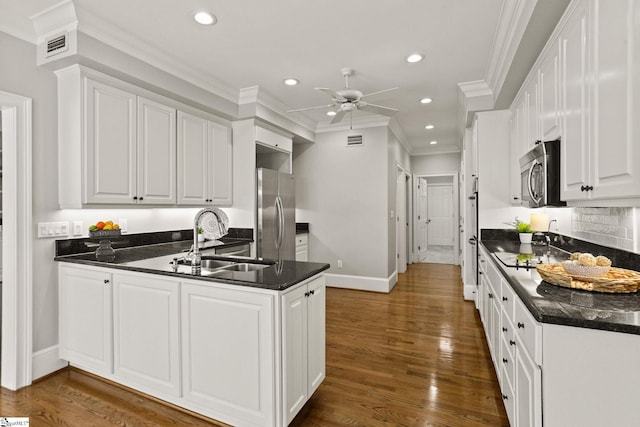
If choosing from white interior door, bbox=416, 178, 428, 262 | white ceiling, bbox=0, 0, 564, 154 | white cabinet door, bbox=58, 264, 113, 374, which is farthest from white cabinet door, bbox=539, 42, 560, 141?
white interior door, bbox=416, 178, 428, 262

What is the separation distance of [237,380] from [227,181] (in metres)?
2.84

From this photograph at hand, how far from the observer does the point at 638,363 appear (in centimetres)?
107

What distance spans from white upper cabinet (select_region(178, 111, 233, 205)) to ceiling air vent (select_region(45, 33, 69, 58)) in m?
1.14

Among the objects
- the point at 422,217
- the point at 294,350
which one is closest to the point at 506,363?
the point at 294,350

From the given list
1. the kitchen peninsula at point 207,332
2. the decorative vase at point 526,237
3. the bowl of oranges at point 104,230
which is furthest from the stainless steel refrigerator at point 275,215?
the decorative vase at point 526,237

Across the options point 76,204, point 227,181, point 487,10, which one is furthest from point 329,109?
point 76,204

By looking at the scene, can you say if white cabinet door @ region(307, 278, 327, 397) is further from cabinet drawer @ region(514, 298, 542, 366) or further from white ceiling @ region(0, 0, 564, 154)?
white ceiling @ region(0, 0, 564, 154)

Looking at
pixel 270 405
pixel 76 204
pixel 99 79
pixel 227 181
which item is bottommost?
pixel 270 405

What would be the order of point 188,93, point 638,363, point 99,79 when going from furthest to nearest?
point 188,93, point 99,79, point 638,363

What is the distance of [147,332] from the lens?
7.18 feet

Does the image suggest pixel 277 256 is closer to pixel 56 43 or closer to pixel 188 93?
pixel 188 93

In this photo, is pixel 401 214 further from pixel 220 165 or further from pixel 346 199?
pixel 220 165

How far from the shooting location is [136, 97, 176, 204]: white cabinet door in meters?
3.09

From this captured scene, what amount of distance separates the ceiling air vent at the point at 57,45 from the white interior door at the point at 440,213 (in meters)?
9.14
